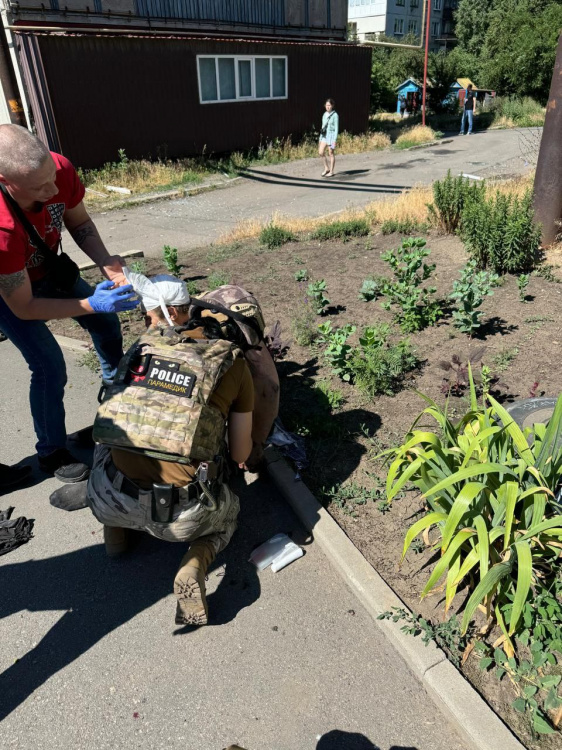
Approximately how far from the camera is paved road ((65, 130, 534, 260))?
10.3m

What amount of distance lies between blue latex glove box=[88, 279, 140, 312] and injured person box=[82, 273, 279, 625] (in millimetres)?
186

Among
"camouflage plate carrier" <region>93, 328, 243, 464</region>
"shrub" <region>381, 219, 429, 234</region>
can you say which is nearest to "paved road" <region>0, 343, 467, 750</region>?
"camouflage plate carrier" <region>93, 328, 243, 464</region>

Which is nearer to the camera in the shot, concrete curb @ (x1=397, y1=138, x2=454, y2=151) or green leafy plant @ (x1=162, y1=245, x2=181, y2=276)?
green leafy plant @ (x1=162, y1=245, x2=181, y2=276)

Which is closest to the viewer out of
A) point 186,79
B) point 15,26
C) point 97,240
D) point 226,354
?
point 226,354

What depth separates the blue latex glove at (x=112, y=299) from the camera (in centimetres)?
292

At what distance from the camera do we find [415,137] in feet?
74.0

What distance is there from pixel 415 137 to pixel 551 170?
18.5 metres

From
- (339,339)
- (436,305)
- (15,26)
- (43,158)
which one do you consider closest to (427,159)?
(15,26)

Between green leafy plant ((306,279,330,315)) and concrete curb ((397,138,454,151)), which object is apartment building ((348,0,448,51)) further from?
green leafy plant ((306,279,330,315))

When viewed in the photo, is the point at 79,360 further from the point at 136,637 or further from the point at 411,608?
the point at 411,608

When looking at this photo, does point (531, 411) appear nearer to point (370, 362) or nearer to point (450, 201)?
point (370, 362)

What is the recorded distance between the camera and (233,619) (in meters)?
2.62

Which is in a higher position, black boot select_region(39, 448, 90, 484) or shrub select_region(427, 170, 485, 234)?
shrub select_region(427, 170, 485, 234)

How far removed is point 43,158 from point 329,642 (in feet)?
8.56
